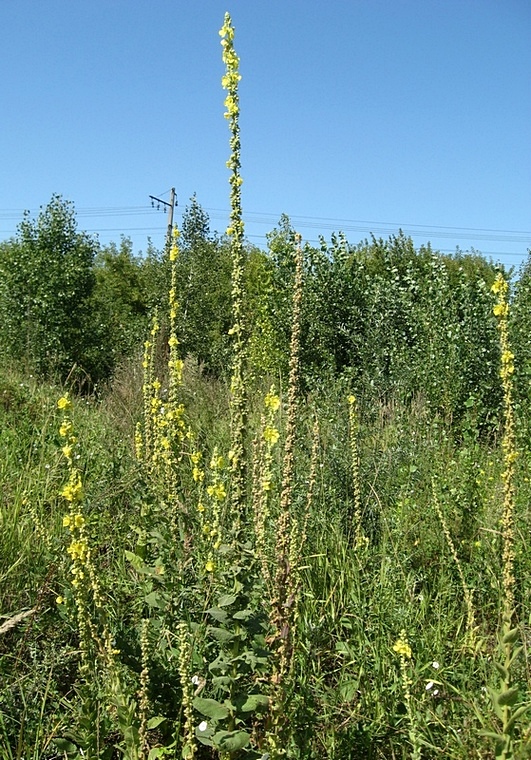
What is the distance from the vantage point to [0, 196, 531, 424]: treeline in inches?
366

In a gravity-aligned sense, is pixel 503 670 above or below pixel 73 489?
below

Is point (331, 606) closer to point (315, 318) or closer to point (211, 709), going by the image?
point (211, 709)

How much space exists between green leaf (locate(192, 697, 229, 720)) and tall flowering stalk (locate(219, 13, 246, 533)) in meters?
0.56

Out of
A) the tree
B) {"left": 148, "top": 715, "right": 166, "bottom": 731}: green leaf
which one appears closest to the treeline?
the tree

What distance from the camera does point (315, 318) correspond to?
11734mm

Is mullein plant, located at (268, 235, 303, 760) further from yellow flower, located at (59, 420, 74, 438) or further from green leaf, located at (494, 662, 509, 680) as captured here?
yellow flower, located at (59, 420, 74, 438)

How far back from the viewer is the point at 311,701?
8.99ft

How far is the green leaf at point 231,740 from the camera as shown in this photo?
2.14 meters

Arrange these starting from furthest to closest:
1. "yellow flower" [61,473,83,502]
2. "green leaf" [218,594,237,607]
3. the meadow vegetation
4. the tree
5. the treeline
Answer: the tree
the treeline
"yellow flower" [61,473,83,502]
the meadow vegetation
"green leaf" [218,594,237,607]

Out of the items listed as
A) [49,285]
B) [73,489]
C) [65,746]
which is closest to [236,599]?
[73,489]

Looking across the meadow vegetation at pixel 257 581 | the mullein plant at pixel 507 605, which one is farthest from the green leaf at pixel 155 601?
the mullein plant at pixel 507 605

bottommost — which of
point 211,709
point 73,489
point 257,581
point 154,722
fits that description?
point 154,722

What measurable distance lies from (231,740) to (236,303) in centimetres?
139

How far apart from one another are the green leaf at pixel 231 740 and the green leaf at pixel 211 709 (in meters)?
0.05
